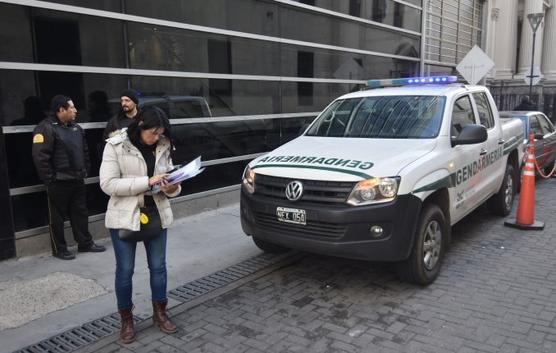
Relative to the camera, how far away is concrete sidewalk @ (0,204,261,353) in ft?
13.4

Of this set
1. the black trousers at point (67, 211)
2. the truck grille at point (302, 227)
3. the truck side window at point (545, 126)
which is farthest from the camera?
the truck side window at point (545, 126)

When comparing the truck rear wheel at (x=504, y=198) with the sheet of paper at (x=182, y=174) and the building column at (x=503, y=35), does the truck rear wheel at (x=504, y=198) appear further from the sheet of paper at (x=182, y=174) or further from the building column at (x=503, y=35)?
the building column at (x=503, y=35)

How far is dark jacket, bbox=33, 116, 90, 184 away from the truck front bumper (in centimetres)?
259

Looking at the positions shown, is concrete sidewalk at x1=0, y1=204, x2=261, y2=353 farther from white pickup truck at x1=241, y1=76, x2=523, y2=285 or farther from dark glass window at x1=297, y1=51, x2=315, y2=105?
dark glass window at x1=297, y1=51, x2=315, y2=105

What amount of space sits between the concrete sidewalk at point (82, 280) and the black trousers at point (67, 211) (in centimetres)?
20

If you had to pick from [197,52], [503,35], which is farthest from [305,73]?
[503,35]

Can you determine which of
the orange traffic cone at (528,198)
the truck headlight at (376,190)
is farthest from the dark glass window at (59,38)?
the orange traffic cone at (528,198)

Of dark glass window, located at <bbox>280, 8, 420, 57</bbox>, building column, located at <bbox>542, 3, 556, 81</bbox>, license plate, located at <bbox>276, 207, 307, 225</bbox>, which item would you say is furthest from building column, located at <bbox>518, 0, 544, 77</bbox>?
→ license plate, located at <bbox>276, 207, 307, 225</bbox>

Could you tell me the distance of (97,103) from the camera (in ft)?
20.0

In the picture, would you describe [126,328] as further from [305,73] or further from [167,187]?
[305,73]

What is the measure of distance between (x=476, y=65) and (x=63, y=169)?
973 cm

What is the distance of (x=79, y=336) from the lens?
385 cm

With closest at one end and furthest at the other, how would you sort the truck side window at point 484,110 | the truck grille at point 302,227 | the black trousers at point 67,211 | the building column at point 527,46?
the truck grille at point 302,227 < the black trousers at point 67,211 < the truck side window at point 484,110 < the building column at point 527,46

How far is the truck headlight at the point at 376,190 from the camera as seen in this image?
421cm
